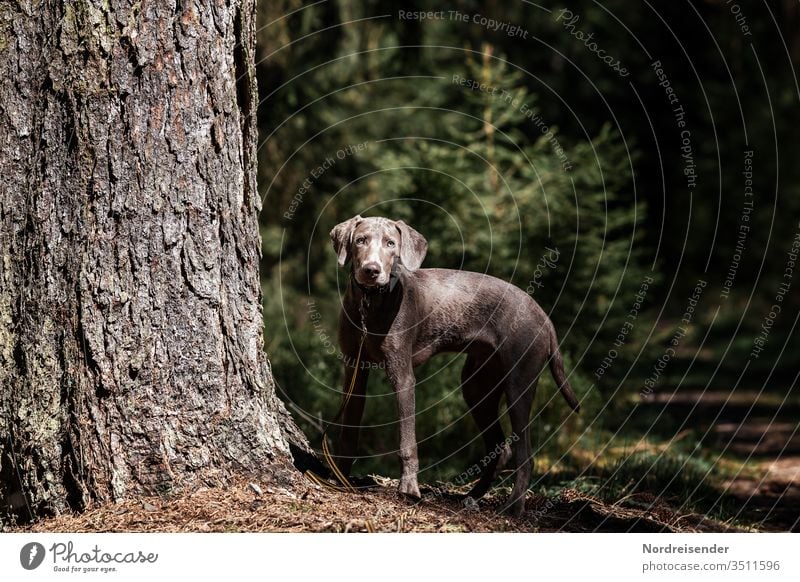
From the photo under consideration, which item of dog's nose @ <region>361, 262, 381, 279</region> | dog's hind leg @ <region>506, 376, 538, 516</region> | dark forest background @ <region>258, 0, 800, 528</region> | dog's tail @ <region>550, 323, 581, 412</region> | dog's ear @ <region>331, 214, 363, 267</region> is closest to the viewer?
dog's nose @ <region>361, 262, 381, 279</region>

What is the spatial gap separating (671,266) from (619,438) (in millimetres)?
11106

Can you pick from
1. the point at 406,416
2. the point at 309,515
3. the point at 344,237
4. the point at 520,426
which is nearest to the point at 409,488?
the point at 406,416

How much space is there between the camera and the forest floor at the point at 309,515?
4.36 metres

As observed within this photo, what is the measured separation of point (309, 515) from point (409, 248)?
1.38 meters

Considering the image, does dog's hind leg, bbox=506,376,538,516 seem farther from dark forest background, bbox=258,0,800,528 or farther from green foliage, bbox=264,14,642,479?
green foliage, bbox=264,14,642,479

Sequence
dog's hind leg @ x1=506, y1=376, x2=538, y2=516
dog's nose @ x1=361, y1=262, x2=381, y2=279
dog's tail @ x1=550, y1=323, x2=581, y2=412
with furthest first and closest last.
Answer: dog's tail @ x1=550, y1=323, x2=581, y2=412 < dog's hind leg @ x1=506, y1=376, x2=538, y2=516 < dog's nose @ x1=361, y1=262, x2=381, y2=279

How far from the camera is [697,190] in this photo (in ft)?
59.9

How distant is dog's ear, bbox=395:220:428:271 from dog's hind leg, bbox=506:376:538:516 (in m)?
0.84

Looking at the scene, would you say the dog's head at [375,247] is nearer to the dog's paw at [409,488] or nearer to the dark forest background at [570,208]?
the dog's paw at [409,488]

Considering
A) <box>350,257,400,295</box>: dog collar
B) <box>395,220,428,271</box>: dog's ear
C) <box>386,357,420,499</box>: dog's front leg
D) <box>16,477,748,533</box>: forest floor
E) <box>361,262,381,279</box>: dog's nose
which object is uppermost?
<box>395,220,428,271</box>: dog's ear
